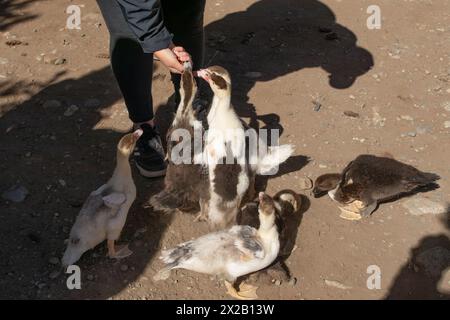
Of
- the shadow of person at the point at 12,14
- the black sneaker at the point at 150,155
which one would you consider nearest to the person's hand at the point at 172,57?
the black sneaker at the point at 150,155

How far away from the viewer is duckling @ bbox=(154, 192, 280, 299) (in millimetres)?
3564

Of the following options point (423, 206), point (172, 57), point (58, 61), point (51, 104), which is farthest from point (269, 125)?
point (58, 61)

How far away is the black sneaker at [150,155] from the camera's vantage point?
174 inches

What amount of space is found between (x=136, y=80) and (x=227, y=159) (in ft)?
3.07

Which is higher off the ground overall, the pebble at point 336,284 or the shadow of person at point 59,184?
the shadow of person at point 59,184

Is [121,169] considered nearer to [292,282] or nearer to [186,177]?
[186,177]

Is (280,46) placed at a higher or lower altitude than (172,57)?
lower

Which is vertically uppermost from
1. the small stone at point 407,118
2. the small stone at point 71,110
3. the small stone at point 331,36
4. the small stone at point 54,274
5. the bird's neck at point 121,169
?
the bird's neck at point 121,169

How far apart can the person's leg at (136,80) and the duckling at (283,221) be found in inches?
35.5

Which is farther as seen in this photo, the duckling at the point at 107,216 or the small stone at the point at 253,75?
the small stone at the point at 253,75

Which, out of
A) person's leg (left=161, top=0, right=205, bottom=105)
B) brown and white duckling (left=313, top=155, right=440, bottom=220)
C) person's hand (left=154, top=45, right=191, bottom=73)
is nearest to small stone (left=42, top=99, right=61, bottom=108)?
person's leg (left=161, top=0, right=205, bottom=105)

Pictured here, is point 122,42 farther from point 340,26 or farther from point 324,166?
point 340,26

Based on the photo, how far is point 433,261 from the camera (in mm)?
3857

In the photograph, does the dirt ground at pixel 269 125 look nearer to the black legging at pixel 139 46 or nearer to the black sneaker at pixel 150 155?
the black sneaker at pixel 150 155
